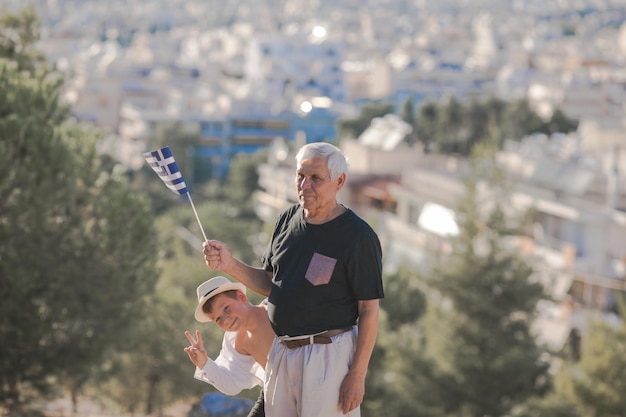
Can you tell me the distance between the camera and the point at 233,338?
575cm

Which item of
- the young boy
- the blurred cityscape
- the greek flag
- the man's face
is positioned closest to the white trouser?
the young boy

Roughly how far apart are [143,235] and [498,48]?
15482 centimetres

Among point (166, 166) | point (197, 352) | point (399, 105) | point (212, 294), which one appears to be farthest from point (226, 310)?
point (399, 105)

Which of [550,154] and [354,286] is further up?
[354,286]

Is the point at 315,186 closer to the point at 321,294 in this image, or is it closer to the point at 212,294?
the point at 321,294

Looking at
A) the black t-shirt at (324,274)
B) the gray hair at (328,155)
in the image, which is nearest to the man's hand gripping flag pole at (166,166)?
the black t-shirt at (324,274)

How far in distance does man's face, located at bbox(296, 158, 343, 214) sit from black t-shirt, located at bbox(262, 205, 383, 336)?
3.3 inches

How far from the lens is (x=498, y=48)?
167750 mm

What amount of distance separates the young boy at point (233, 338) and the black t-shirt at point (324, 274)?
0.18 meters

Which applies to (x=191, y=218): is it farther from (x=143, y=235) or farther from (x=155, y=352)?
(x=143, y=235)

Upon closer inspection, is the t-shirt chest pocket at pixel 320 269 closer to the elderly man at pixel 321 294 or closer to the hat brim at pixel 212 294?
the elderly man at pixel 321 294

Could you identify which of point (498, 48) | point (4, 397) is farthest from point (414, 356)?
point (498, 48)

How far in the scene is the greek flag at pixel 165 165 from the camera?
5.46m

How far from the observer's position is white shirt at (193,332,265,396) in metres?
5.68
